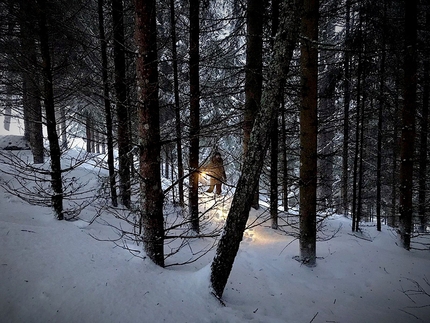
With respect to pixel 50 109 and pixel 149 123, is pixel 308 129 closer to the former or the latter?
pixel 149 123

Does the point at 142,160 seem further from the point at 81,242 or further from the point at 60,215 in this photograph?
the point at 60,215

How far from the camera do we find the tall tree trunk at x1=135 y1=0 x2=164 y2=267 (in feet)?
11.8

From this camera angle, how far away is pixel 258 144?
369 centimetres

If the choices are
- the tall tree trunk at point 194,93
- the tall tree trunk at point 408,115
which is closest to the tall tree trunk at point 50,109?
the tall tree trunk at point 194,93

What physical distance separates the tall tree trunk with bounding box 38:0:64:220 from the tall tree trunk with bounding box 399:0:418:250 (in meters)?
9.30

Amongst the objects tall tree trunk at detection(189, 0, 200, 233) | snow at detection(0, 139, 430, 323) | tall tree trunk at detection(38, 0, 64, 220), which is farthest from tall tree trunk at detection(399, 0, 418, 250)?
tall tree trunk at detection(38, 0, 64, 220)

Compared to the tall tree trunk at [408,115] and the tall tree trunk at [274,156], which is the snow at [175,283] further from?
the tall tree trunk at [274,156]

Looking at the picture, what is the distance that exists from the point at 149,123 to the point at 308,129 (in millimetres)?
3914

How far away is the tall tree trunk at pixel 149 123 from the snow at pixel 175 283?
0.80m

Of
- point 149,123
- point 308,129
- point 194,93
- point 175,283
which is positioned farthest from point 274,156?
point 175,283

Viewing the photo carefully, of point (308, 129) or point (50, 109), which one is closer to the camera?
point (50, 109)

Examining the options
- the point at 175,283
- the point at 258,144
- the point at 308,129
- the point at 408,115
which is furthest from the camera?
the point at 408,115

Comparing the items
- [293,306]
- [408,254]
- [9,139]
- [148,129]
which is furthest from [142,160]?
[9,139]

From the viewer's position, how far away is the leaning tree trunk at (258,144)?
348 centimetres
